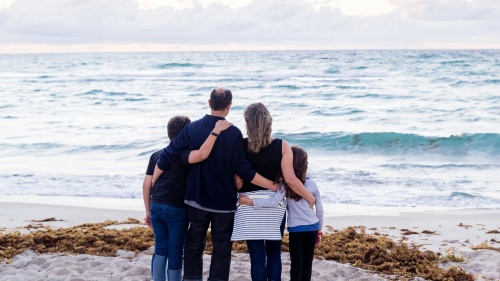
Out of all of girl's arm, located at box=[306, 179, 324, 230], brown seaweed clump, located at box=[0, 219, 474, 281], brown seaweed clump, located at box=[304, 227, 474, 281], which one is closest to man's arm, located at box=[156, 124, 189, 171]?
girl's arm, located at box=[306, 179, 324, 230]

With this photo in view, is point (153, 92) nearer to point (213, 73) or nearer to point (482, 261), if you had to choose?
point (213, 73)

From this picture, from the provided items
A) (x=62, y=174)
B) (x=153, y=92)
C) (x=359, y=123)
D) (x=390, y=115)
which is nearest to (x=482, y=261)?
(x=62, y=174)

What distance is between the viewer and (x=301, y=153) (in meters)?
4.62

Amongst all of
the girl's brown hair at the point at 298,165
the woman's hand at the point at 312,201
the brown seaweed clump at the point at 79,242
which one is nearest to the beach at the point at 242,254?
the brown seaweed clump at the point at 79,242

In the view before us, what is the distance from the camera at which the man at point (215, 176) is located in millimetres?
4453

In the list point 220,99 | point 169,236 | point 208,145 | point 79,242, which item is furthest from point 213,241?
point 79,242

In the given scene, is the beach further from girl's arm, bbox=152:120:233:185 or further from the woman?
girl's arm, bbox=152:120:233:185

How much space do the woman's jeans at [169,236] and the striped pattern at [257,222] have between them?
45 centimetres

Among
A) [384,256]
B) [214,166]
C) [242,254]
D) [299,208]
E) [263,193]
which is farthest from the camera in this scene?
[242,254]

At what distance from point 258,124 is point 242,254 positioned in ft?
8.67

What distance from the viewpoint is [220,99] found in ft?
14.4

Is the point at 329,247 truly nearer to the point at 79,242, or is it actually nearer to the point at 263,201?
the point at 263,201

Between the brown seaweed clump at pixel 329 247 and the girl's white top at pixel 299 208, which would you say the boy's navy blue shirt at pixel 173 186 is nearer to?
the girl's white top at pixel 299 208

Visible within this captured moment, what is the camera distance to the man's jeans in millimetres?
4578
